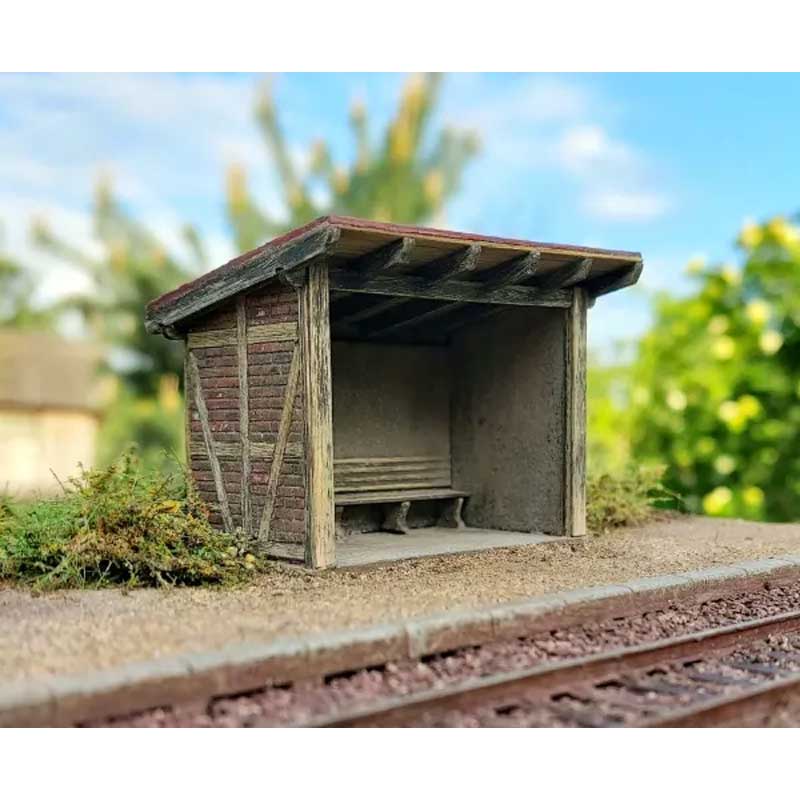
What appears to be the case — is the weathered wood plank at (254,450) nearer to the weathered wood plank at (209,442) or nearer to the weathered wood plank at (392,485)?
the weathered wood plank at (209,442)

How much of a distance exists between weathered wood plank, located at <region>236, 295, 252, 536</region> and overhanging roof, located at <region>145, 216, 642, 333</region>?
212 millimetres

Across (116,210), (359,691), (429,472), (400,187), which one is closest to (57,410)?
(116,210)

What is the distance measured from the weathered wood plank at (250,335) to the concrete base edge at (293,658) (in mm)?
3045

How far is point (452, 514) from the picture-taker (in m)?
12.0

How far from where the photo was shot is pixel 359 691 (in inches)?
249

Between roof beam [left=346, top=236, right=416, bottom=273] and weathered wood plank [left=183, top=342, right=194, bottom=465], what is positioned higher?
roof beam [left=346, top=236, right=416, bottom=273]

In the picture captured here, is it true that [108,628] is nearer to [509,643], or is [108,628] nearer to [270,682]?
[270,682]

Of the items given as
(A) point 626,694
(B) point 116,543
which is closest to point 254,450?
(B) point 116,543

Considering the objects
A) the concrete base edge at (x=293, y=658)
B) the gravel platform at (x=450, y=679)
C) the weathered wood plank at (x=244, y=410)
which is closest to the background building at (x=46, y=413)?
the weathered wood plank at (x=244, y=410)

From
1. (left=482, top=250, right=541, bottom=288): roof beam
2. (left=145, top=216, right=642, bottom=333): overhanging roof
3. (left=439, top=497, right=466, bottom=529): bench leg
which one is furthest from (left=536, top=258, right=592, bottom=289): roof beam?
(left=439, top=497, right=466, bottom=529): bench leg

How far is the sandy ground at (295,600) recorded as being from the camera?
6582 mm

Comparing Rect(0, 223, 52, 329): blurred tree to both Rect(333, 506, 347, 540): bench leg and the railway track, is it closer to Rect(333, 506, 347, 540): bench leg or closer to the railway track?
Rect(333, 506, 347, 540): bench leg

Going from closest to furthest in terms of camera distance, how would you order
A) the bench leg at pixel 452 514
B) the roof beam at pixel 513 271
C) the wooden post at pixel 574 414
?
the roof beam at pixel 513 271 < the wooden post at pixel 574 414 < the bench leg at pixel 452 514

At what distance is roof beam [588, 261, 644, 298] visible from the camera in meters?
10.8
